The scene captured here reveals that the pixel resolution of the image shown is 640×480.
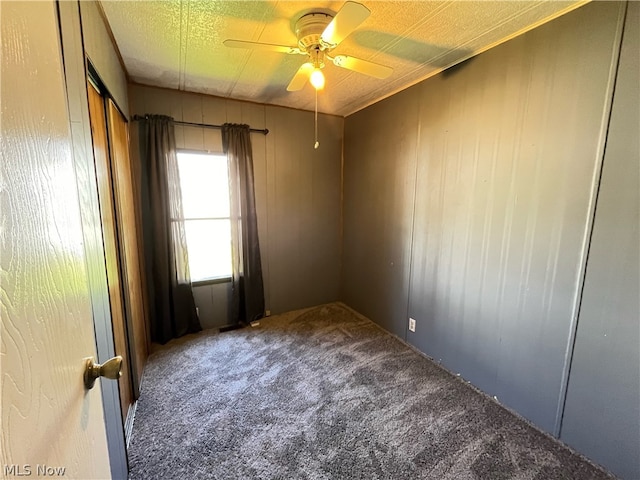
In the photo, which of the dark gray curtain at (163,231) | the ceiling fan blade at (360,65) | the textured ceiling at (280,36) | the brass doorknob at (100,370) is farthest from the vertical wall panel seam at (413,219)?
the brass doorknob at (100,370)

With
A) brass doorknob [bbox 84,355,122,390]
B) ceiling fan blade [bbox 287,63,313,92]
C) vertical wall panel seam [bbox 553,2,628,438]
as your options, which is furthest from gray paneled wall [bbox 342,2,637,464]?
brass doorknob [bbox 84,355,122,390]

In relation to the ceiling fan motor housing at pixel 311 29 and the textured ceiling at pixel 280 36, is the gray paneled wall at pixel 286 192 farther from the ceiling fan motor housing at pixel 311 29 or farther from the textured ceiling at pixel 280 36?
the ceiling fan motor housing at pixel 311 29

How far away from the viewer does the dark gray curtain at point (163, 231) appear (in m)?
2.62

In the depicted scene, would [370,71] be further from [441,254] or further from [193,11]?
[441,254]

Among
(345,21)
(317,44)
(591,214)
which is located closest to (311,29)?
(317,44)

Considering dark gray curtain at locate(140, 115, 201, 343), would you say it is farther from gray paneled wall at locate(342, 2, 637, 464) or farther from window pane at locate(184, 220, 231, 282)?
gray paneled wall at locate(342, 2, 637, 464)

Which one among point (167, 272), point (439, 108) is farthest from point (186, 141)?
point (439, 108)

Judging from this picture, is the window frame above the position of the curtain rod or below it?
below

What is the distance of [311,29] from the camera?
1.64 m

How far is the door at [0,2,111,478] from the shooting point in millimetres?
424

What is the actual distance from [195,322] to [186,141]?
182 centimetres

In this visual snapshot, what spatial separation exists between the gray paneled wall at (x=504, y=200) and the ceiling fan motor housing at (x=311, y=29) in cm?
117

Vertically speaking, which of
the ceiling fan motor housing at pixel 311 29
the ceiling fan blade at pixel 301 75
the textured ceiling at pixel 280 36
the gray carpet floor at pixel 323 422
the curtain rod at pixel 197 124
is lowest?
the gray carpet floor at pixel 323 422

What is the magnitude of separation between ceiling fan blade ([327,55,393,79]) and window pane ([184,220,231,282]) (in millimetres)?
1982
